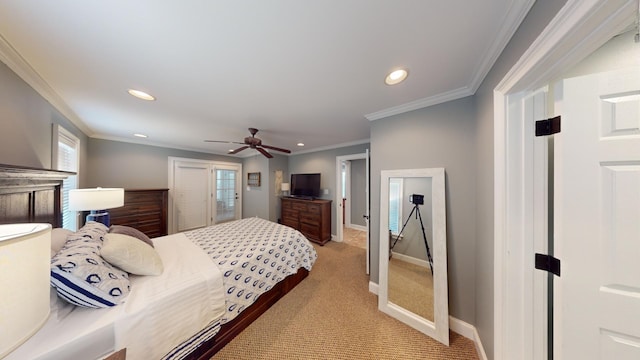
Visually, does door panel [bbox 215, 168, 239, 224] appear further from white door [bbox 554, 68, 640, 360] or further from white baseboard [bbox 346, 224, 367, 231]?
white door [bbox 554, 68, 640, 360]

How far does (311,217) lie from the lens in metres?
3.88

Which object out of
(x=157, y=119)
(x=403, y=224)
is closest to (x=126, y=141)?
(x=157, y=119)

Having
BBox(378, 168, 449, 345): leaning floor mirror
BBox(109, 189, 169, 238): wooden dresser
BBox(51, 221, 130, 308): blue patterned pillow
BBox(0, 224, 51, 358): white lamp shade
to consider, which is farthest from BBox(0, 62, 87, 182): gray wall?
BBox(378, 168, 449, 345): leaning floor mirror

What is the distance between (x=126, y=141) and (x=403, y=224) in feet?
16.4

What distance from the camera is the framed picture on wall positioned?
474 centimetres

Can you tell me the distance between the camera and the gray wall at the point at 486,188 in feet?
3.37

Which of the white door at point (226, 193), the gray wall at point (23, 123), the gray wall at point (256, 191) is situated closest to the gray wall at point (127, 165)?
the white door at point (226, 193)

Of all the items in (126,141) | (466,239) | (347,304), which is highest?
(126,141)

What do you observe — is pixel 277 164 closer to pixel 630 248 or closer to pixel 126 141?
pixel 126 141

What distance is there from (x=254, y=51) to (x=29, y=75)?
1803mm

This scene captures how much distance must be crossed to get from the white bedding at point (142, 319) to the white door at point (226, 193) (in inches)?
143

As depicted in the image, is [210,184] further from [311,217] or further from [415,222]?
[415,222]

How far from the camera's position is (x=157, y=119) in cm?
241

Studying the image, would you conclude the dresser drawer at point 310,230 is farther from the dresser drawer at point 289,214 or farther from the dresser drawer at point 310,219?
the dresser drawer at point 289,214
